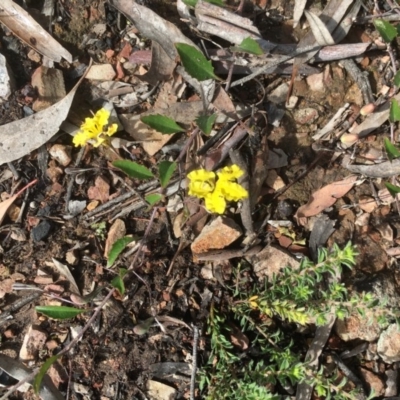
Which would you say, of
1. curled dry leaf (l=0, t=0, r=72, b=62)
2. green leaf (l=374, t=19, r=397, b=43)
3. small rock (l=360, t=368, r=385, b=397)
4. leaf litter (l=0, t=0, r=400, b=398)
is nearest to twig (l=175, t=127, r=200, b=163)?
leaf litter (l=0, t=0, r=400, b=398)

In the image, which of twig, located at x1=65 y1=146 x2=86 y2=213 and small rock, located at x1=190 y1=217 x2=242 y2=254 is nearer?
small rock, located at x1=190 y1=217 x2=242 y2=254

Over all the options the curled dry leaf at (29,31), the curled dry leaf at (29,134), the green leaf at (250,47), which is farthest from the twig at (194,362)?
the curled dry leaf at (29,31)

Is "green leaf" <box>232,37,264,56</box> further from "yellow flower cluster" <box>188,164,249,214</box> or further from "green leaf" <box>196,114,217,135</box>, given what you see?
"yellow flower cluster" <box>188,164,249,214</box>

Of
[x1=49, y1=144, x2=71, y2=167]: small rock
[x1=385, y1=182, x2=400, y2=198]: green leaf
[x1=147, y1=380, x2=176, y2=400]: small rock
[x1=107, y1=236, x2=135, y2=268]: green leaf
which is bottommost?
[x1=147, y1=380, x2=176, y2=400]: small rock

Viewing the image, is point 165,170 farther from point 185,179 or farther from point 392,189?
point 392,189

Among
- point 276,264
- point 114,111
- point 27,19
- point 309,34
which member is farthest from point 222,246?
point 27,19

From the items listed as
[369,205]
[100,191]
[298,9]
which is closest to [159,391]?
[100,191]
